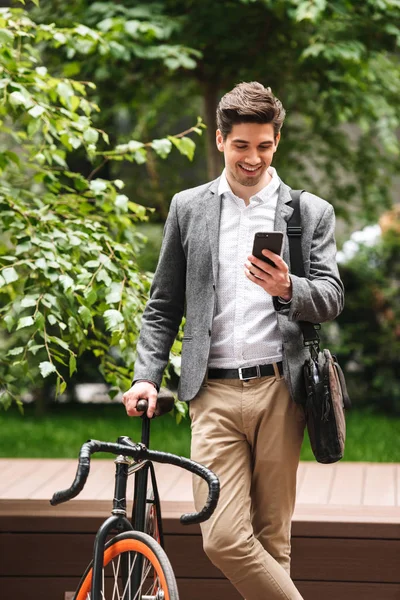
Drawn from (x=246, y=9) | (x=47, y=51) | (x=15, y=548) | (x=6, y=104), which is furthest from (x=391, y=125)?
(x=15, y=548)

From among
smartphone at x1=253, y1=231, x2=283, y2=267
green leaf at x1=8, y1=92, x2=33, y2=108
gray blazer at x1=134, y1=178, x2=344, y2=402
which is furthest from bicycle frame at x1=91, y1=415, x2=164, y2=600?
green leaf at x1=8, y1=92, x2=33, y2=108

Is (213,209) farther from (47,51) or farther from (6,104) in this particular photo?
(47,51)

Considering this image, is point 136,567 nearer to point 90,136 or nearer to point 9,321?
point 9,321

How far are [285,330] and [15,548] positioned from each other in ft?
5.51

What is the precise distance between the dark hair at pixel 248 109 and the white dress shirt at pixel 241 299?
228 mm

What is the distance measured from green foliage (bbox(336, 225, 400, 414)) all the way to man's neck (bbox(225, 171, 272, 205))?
5.54 meters

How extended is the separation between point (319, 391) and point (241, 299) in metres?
0.36

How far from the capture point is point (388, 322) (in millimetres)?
8648

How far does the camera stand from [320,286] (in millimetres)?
2930

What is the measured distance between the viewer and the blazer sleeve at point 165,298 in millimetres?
Result: 3207

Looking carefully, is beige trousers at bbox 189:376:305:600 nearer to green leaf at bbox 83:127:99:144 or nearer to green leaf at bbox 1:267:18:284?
green leaf at bbox 1:267:18:284

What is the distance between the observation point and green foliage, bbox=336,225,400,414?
860 cm

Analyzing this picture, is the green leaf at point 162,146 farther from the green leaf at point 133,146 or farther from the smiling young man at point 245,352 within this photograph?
the smiling young man at point 245,352

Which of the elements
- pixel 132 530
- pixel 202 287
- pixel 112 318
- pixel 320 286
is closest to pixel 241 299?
pixel 202 287
